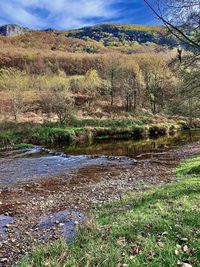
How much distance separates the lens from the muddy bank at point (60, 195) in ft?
31.9

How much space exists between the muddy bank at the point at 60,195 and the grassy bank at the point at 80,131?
20.8m

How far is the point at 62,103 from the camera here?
51.0 metres

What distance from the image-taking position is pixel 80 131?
154 ft

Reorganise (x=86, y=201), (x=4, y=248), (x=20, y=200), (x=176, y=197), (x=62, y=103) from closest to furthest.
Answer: (x=4, y=248), (x=176, y=197), (x=86, y=201), (x=20, y=200), (x=62, y=103)

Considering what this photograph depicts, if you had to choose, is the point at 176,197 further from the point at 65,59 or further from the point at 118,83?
the point at 65,59

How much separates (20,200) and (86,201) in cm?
344

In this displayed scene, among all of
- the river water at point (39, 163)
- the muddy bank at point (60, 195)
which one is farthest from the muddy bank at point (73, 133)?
the muddy bank at point (60, 195)

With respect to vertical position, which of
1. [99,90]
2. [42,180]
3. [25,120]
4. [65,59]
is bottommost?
[42,180]

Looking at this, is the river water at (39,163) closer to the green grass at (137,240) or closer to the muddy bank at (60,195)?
the muddy bank at (60,195)

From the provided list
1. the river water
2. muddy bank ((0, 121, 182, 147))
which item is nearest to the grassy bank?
muddy bank ((0, 121, 182, 147))

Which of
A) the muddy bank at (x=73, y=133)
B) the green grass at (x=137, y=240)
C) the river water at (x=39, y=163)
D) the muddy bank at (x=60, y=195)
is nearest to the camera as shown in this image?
A: the green grass at (x=137, y=240)

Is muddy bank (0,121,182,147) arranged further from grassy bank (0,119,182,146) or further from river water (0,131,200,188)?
river water (0,131,200,188)

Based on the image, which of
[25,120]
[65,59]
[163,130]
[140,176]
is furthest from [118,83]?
[65,59]

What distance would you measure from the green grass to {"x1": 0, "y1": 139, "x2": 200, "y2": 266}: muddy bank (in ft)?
4.09
